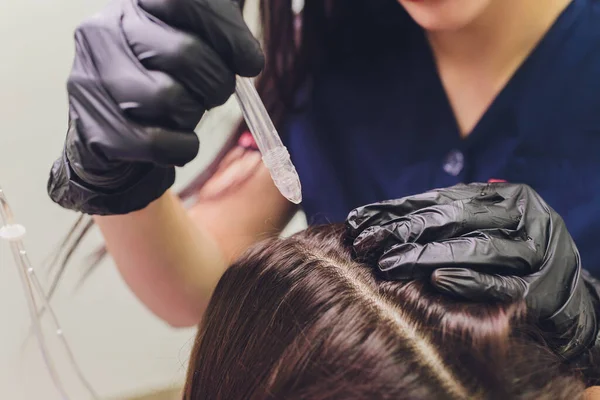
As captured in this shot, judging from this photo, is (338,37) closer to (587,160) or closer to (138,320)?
(587,160)

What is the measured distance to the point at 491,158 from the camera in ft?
3.12

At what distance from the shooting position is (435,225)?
2.00ft

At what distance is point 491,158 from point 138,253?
0.64 metres

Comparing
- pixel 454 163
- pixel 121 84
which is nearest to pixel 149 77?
pixel 121 84

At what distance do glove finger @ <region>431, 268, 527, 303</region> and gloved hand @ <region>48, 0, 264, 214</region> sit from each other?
0.30 metres

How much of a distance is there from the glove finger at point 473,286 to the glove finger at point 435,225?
0.06 m

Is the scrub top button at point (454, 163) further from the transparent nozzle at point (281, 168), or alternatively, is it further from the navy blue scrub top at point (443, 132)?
the transparent nozzle at point (281, 168)

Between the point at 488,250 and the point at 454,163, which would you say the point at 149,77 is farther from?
the point at 454,163

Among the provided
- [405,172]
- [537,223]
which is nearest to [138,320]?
[405,172]

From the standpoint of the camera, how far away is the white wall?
41.8 inches

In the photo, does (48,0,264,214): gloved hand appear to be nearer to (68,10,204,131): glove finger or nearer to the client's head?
(68,10,204,131): glove finger

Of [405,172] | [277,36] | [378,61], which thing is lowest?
[405,172]

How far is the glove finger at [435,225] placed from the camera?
2.01ft

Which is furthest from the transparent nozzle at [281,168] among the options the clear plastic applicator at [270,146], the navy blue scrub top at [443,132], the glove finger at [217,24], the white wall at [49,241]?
the white wall at [49,241]
